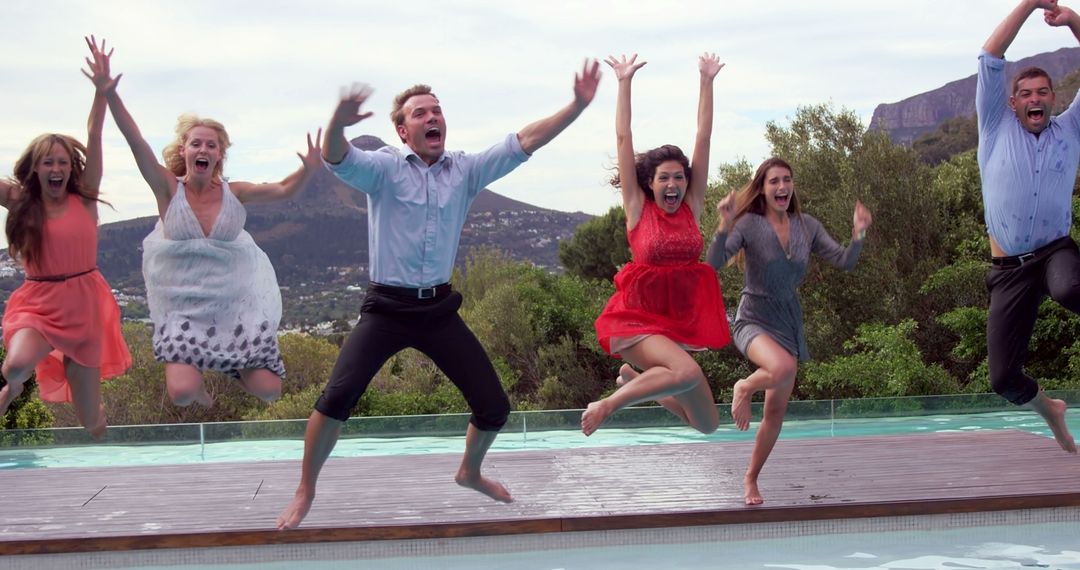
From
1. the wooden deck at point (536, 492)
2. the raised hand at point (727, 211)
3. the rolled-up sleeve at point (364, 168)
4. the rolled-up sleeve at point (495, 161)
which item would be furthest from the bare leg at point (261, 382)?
the raised hand at point (727, 211)

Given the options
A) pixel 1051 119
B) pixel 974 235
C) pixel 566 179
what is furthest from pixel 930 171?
pixel 1051 119

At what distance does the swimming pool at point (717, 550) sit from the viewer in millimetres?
6430

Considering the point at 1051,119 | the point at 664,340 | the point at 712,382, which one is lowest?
the point at 712,382

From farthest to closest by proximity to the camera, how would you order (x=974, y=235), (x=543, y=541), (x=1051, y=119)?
(x=974, y=235), (x=1051, y=119), (x=543, y=541)

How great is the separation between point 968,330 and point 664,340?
579 inches

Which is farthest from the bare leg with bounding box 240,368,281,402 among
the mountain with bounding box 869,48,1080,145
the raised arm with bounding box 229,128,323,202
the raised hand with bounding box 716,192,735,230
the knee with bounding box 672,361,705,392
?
the mountain with bounding box 869,48,1080,145

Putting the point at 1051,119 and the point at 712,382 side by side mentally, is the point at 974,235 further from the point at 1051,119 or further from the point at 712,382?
the point at 1051,119

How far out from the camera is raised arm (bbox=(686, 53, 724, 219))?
6.89 metres

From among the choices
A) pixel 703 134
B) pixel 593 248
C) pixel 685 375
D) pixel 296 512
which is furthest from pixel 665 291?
pixel 593 248

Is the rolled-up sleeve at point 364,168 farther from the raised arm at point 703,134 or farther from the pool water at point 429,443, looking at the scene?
the pool water at point 429,443

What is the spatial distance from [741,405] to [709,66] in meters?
1.98

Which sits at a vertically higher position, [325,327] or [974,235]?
[974,235]

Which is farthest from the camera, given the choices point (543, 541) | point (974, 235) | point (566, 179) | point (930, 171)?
point (930, 171)

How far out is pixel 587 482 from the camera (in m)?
7.88
